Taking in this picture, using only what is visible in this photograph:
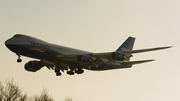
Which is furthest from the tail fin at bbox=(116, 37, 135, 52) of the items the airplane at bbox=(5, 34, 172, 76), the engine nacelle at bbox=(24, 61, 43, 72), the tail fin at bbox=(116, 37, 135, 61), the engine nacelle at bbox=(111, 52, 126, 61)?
the engine nacelle at bbox=(24, 61, 43, 72)

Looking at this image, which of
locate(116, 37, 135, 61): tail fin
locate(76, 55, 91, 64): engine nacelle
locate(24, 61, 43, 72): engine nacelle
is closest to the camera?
locate(76, 55, 91, 64): engine nacelle

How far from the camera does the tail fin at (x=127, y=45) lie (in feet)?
179

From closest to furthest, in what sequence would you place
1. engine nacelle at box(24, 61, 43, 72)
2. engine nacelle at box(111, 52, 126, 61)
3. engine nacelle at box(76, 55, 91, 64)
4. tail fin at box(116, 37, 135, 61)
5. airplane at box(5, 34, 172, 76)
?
airplane at box(5, 34, 172, 76)
engine nacelle at box(111, 52, 126, 61)
engine nacelle at box(76, 55, 91, 64)
engine nacelle at box(24, 61, 43, 72)
tail fin at box(116, 37, 135, 61)

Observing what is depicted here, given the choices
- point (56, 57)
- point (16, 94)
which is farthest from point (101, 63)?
point (16, 94)

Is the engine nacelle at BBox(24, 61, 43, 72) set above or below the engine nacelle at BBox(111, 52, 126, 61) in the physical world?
below

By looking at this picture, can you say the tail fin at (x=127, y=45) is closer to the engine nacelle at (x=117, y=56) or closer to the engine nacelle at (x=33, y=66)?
the engine nacelle at (x=117, y=56)

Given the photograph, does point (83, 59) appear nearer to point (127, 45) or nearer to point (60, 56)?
point (60, 56)

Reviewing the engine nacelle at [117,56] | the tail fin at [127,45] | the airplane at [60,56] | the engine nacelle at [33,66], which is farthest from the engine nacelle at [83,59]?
the tail fin at [127,45]

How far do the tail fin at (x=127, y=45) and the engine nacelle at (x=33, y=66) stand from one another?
1475cm

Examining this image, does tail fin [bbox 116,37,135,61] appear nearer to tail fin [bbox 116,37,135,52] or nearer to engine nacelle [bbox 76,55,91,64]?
tail fin [bbox 116,37,135,52]

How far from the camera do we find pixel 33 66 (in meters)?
48.5

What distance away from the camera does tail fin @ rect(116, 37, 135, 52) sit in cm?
5447

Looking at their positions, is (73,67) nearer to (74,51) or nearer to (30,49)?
(74,51)

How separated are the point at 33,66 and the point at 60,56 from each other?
7.84 m
